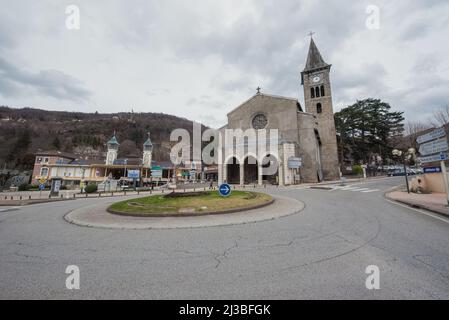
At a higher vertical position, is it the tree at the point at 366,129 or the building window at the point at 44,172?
the tree at the point at 366,129

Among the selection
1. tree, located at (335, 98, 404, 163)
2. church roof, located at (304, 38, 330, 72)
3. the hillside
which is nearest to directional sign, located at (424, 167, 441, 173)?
church roof, located at (304, 38, 330, 72)

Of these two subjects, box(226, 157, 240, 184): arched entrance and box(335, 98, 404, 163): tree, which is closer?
box(226, 157, 240, 184): arched entrance

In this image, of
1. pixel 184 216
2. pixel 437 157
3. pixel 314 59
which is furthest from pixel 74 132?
pixel 437 157

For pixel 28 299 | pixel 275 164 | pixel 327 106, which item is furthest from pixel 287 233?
pixel 327 106

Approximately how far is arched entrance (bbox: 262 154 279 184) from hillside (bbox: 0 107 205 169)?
236ft

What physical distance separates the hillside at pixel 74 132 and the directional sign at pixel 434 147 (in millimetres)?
88149

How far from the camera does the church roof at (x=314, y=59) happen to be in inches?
1524

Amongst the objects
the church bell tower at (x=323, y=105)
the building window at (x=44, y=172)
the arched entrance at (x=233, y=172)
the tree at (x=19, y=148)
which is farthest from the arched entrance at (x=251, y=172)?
the tree at (x=19, y=148)

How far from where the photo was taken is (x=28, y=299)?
8.41 feet

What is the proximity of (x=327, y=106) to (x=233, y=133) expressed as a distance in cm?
1962

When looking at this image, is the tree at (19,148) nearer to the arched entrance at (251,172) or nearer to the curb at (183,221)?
the arched entrance at (251,172)

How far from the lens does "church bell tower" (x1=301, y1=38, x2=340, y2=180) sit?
1398 inches

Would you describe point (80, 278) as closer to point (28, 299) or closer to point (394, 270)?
point (28, 299)

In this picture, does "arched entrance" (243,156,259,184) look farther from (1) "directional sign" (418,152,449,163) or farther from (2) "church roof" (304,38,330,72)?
(2) "church roof" (304,38,330,72)
